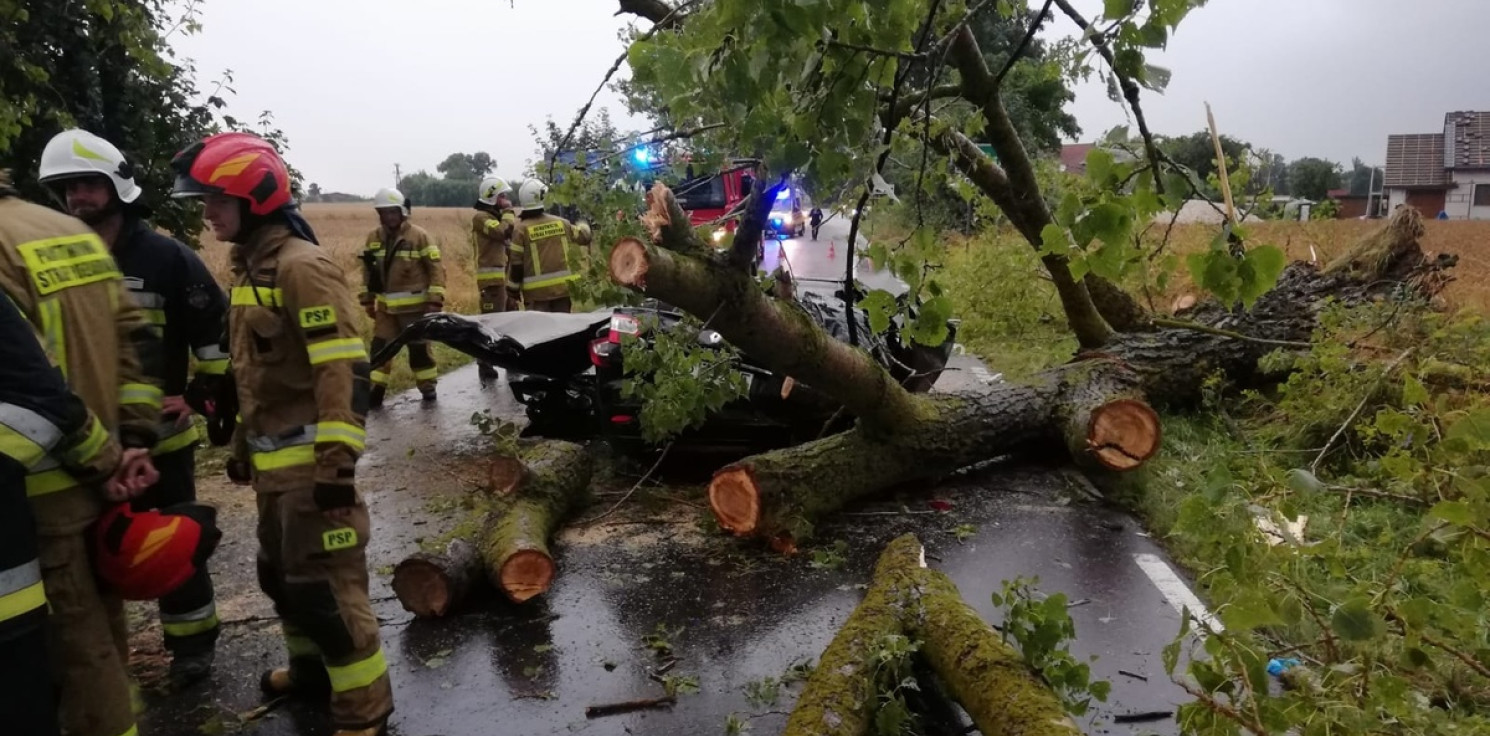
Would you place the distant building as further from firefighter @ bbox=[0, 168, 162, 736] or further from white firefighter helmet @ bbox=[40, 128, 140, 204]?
→ firefighter @ bbox=[0, 168, 162, 736]

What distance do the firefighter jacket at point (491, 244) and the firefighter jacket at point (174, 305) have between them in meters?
5.32

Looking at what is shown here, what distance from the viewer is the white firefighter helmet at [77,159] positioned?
9.95 ft

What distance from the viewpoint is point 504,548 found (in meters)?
3.98

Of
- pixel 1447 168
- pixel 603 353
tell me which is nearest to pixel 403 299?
pixel 603 353

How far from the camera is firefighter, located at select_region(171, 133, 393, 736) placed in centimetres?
276

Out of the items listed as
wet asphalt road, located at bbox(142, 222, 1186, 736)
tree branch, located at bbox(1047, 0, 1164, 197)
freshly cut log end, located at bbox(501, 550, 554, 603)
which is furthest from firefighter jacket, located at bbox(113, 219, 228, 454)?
tree branch, located at bbox(1047, 0, 1164, 197)

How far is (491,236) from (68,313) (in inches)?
257

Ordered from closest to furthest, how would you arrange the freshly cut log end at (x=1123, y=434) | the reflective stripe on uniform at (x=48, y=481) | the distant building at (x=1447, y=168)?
the reflective stripe on uniform at (x=48, y=481)
the freshly cut log end at (x=1123, y=434)
the distant building at (x=1447, y=168)

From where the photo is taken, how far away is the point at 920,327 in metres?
2.53

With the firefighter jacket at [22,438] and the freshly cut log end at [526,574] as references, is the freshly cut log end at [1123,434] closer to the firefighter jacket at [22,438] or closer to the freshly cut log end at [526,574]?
the freshly cut log end at [526,574]

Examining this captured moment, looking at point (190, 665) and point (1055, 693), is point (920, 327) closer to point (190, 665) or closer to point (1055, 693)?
point (1055, 693)

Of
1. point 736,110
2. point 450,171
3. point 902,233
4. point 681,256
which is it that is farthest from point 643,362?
point 450,171

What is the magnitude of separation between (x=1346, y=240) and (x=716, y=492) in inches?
313

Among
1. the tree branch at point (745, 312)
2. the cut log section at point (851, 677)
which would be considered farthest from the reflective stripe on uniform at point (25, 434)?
the cut log section at point (851, 677)
